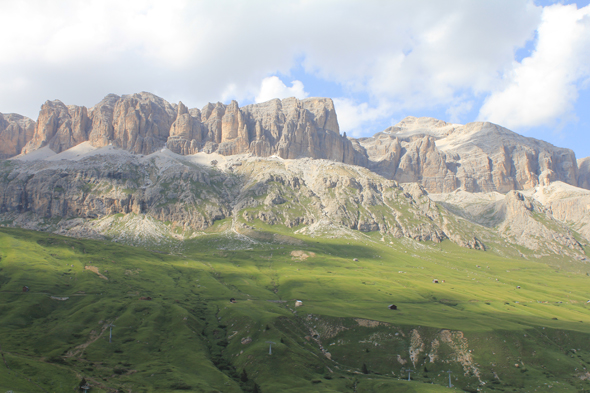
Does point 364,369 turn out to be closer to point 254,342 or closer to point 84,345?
point 254,342

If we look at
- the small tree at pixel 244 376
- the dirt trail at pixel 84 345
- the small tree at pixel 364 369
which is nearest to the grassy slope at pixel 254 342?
the dirt trail at pixel 84 345

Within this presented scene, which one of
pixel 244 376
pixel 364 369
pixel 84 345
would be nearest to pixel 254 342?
pixel 244 376

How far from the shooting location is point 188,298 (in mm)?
173125

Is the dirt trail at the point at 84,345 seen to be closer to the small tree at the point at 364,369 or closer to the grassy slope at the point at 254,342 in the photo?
A: the grassy slope at the point at 254,342

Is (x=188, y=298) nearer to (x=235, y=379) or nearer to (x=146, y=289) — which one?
(x=146, y=289)

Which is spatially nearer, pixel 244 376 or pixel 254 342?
pixel 244 376

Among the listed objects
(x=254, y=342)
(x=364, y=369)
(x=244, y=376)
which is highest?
(x=254, y=342)

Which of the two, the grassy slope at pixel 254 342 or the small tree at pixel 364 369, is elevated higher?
the grassy slope at pixel 254 342

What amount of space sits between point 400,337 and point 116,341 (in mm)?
94573

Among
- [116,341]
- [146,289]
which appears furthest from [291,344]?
[146,289]

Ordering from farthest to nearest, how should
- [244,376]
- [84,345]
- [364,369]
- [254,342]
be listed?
[254,342], [84,345], [364,369], [244,376]

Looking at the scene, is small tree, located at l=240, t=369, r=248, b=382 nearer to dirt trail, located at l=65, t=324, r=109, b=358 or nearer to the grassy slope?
the grassy slope

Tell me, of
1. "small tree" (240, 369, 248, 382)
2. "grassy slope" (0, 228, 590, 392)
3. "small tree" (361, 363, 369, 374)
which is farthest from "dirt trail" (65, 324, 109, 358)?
"small tree" (361, 363, 369, 374)

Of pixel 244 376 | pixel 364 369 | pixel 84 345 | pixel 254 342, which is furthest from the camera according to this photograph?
pixel 254 342
